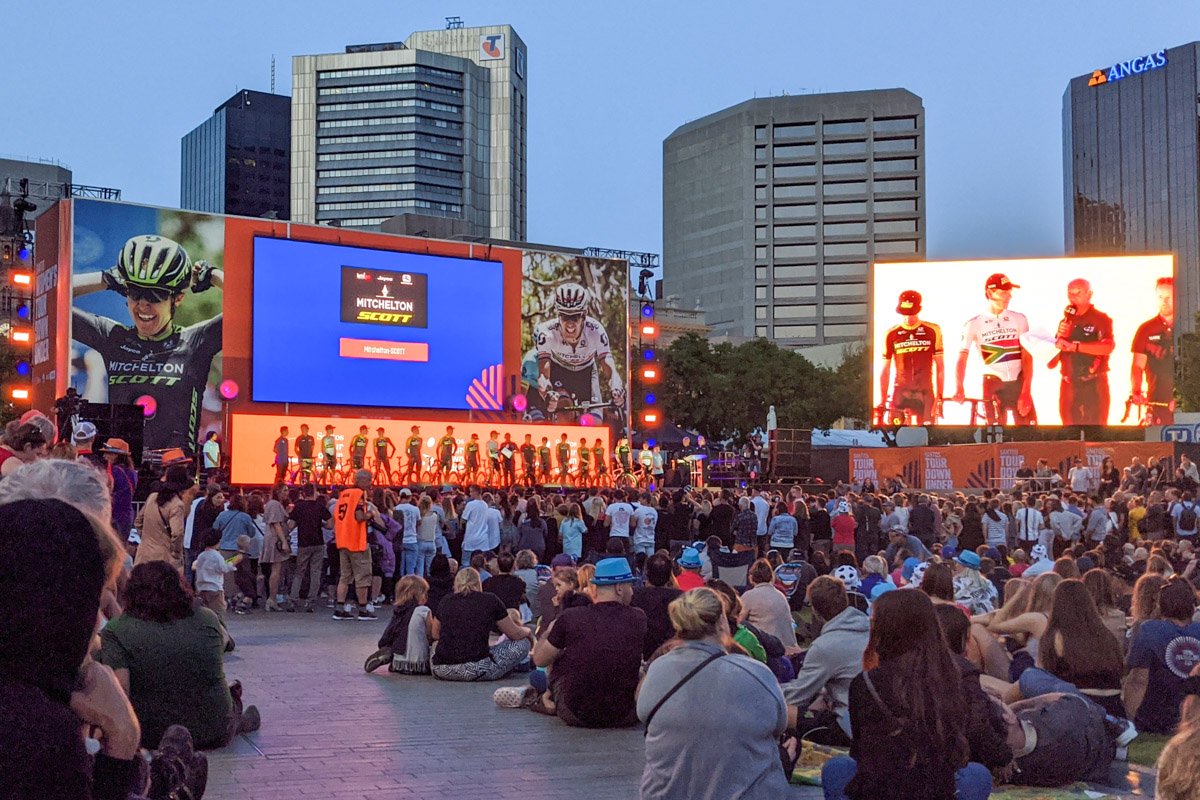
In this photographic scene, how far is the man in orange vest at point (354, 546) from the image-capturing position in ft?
54.9

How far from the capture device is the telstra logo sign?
133 meters

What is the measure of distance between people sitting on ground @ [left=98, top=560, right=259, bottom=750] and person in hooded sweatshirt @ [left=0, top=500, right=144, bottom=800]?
4.70 m

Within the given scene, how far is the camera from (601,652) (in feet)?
28.7

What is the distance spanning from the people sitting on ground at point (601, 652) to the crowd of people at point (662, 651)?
0.01m

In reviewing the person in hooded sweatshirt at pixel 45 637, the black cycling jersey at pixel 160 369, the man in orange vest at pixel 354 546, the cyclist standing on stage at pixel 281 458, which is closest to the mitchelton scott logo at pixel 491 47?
the black cycling jersey at pixel 160 369

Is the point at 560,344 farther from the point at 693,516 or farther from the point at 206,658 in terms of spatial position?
the point at 206,658

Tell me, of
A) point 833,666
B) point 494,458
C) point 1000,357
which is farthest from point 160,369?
point 833,666

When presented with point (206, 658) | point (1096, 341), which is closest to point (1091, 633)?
point (206, 658)

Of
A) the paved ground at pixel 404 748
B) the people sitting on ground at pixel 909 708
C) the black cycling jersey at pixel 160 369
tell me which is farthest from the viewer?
the black cycling jersey at pixel 160 369

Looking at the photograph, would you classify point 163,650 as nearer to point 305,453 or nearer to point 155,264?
point 305,453

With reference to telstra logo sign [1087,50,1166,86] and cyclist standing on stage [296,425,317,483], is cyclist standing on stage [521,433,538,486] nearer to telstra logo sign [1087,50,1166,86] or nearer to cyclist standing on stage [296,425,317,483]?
cyclist standing on stage [296,425,317,483]

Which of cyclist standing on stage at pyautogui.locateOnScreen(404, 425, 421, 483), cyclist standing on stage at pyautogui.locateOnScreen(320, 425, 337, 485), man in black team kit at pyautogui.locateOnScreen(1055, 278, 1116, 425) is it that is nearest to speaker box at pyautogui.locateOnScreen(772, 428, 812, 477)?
man in black team kit at pyautogui.locateOnScreen(1055, 278, 1116, 425)

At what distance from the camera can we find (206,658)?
727 cm

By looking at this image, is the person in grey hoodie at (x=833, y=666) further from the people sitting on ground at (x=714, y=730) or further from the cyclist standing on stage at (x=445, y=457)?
the cyclist standing on stage at (x=445, y=457)
